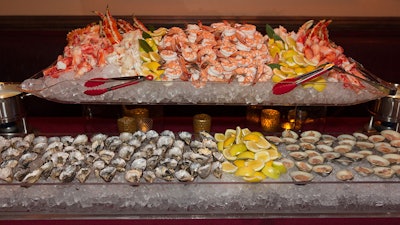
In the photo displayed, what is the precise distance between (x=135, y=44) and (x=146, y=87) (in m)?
0.28

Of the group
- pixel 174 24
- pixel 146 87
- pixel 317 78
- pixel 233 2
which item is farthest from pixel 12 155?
pixel 233 2

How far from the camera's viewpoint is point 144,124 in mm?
1970

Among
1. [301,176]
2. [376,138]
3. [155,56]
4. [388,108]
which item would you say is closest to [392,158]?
[376,138]

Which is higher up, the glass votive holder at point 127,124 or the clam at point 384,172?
the glass votive holder at point 127,124

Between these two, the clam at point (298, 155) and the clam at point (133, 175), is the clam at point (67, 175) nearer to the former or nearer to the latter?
the clam at point (133, 175)

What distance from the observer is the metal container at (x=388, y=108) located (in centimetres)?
182

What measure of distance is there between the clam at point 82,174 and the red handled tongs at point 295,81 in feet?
2.80

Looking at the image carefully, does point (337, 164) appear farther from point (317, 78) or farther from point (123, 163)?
point (123, 163)

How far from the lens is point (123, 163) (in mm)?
1320

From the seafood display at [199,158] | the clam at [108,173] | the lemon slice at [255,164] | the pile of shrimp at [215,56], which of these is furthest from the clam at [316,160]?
the clam at [108,173]

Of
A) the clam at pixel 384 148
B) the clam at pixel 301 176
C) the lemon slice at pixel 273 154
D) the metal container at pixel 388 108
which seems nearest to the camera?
the clam at pixel 301 176

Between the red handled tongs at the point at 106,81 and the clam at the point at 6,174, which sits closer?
the clam at the point at 6,174

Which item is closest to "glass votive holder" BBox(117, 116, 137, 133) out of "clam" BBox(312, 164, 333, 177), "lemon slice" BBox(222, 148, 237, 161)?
"lemon slice" BBox(222, 148, 237, 161)

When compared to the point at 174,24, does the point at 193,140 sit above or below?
below
